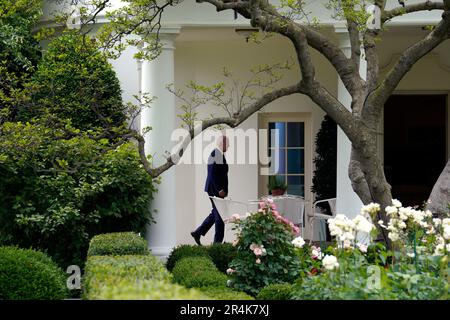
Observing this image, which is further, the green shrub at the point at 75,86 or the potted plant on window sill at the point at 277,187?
the potted plant on window sill at the point at 277,187

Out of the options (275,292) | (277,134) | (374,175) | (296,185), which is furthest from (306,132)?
(275,292)

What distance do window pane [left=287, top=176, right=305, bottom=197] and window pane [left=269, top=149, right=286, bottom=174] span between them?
9.4 inches

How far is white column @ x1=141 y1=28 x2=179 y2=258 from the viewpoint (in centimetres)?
1364

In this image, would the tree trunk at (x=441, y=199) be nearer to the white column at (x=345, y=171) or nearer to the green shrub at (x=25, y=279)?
the white column at (x=345, y=171)

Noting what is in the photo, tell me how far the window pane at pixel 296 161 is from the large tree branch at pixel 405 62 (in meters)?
7.25

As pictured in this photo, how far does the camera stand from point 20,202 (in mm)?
13203

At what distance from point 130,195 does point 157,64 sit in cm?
192

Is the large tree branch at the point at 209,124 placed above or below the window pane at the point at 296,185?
above

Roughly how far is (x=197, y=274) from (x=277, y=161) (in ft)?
25.6

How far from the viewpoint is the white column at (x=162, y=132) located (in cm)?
1364

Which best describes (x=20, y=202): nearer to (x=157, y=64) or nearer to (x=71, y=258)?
(x=71, y=258)

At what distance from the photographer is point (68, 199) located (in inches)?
515

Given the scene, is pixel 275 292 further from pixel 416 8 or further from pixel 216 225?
pixel 216 225

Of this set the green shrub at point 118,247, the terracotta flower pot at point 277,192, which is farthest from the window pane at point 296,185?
the green shrub at point 118,247
